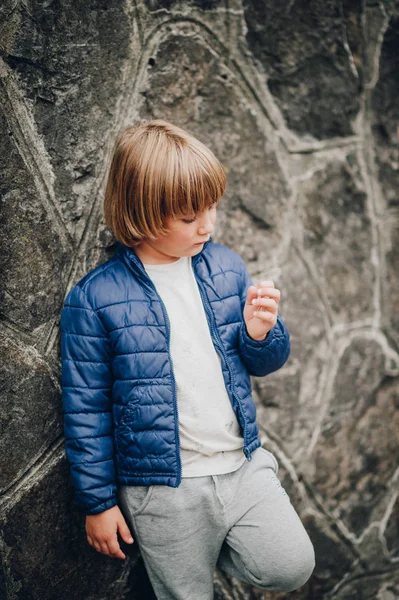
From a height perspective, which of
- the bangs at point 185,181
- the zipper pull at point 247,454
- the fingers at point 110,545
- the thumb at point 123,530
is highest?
the bangs at point 185,181

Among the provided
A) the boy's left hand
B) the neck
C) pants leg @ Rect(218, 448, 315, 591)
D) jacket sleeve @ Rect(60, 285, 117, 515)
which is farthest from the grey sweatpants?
the neck

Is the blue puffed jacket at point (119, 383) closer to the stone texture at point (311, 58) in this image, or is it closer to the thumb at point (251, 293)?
the thumb at point (251, 293)

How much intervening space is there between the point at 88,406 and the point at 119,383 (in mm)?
95

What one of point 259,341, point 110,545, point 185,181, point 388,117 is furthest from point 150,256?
point 388,117

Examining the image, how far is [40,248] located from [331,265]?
3.60ft

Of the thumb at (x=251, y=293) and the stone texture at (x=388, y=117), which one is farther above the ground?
the stone texture at (x=388, y=117)

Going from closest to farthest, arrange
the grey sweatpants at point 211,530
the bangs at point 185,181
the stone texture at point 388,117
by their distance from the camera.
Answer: the bangs at point 185,181, the grey sweatpants at point 211,530, the stone texture at point 388,117

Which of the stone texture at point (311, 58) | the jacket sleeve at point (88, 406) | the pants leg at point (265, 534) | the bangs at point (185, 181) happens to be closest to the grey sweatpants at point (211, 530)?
the pants leg at point (265, 534)

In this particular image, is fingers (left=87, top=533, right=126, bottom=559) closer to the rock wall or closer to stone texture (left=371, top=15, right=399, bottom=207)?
the rock wall

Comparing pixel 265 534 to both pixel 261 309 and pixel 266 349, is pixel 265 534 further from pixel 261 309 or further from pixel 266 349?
pixel 261 309

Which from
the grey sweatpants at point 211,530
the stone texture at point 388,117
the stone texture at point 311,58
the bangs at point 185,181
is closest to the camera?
the bangs at point 185,181

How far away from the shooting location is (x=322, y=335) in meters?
2.11

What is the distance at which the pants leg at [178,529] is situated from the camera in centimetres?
147

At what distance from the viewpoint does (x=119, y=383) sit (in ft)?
4.73
